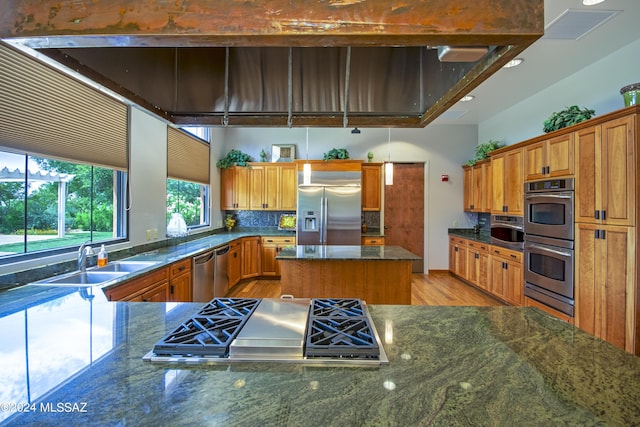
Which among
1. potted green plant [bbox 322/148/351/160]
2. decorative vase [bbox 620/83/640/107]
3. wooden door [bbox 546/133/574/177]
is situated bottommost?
wooden door [bbox 546/133/574/177]

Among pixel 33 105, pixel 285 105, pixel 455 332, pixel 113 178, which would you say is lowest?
pixel 455 332

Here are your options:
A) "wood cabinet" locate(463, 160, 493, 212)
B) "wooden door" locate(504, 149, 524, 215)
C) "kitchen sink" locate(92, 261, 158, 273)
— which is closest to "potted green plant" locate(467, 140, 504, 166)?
"wood cabinet" locate(463, 160, 493, 212)

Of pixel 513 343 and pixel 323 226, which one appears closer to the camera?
pixel 513 343

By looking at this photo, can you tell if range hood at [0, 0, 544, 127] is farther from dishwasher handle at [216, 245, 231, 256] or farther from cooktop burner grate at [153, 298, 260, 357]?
dishwasher handle at [216, 245, 231, 256]

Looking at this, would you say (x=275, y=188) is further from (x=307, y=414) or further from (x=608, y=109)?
(x=307, y=414)

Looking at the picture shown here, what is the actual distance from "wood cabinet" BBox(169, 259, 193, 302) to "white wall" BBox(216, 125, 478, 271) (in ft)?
11.8

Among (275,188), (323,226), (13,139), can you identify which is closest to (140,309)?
(13,139)

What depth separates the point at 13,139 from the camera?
76.4 inches

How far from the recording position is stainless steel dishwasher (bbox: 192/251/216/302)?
133 inches

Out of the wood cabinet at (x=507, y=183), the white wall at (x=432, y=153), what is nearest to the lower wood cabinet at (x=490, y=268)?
the white wall at (x=432, y=153)

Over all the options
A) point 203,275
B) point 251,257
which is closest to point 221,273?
point 203,275

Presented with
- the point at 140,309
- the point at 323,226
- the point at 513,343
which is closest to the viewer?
the point at 513,343

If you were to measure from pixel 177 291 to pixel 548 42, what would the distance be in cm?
443

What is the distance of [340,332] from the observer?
3.55 feet
